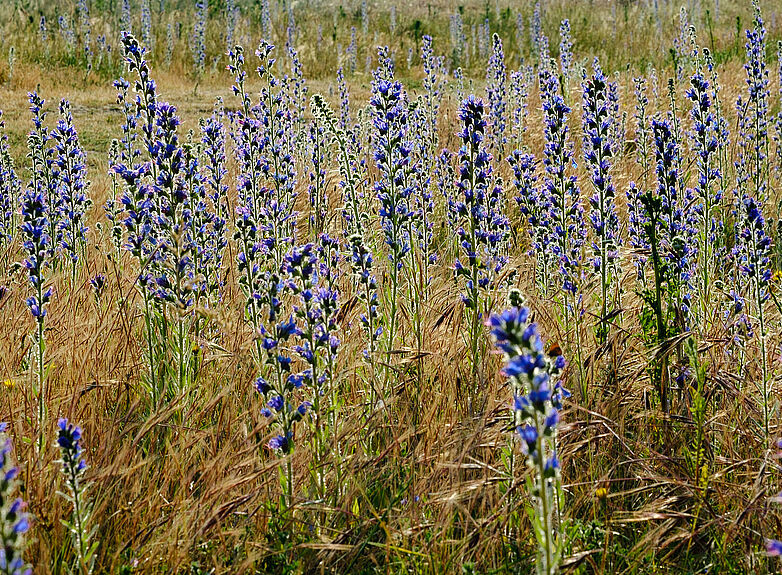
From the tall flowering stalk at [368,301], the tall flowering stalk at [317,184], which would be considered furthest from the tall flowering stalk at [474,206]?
the tall flowering stalk at [317,184]

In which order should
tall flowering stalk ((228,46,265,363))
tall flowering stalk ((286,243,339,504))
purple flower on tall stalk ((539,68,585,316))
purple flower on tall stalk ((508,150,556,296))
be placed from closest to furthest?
1. tall flowering stalk ((286,243,339,504))
2. tall flowering stalk ((228,46,265,363))
3. purple flower on tall stalk ((539,68,585,316))
4. purple flower on tall stalk ((508,150,556,296))

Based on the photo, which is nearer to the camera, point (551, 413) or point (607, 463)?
point (551, 413)

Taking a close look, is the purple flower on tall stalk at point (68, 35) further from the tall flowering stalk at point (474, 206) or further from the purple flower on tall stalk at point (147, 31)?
the tall flowering stalk at point (474, 206)

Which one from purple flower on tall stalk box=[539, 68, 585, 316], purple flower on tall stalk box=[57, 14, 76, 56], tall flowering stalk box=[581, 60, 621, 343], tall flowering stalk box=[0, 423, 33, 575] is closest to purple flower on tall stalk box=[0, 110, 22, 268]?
purple flower on tall stalk box=[539, 68, 585, 316]

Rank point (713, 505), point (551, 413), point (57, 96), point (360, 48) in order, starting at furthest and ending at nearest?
point (360, 48) → point (57, 96) → point (713, 505) → point (551, 413)

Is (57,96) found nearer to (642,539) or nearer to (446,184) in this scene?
(446,184)

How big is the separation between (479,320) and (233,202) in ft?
15.0

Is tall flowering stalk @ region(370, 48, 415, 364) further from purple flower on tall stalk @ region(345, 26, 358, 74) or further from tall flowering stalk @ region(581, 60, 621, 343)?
purple flower on tall stalk @ region(345, 26, 358, 74)

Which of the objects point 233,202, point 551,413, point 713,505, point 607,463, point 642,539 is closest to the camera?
point 551,413

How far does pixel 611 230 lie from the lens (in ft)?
13.2

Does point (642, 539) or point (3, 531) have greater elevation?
point (3, 531)

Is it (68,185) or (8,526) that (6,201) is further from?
(8,526)

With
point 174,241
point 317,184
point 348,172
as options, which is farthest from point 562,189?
point 317,184

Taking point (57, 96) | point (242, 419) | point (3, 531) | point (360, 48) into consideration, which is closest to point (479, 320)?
point (242, 419)
